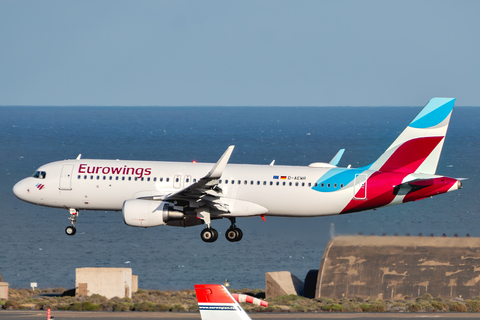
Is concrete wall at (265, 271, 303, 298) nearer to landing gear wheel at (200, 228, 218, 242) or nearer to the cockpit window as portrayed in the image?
landing gear wheel at (200, 228, 218, 242)

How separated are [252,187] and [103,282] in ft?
69.2

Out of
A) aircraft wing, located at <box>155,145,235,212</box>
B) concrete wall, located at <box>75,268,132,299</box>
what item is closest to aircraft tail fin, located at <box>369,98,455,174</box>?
aircraft wing, located at <box>155,145,235,212</box>

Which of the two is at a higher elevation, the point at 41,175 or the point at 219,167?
the point at 41,175

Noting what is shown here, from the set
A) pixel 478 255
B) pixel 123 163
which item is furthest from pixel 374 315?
pixel 123 163

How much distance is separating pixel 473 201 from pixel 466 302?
89568 mm

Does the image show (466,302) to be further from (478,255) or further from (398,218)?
(398,218)

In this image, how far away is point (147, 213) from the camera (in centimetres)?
5034

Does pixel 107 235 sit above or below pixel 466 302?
above

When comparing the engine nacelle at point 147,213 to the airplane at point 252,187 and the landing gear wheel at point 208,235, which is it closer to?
the airplane at point 252,187

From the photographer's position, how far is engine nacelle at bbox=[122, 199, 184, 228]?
5031cm

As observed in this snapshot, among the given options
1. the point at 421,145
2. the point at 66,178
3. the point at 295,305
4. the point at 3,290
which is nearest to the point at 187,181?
the point at 66,178

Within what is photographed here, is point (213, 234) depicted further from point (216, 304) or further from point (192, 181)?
point (216, 304)

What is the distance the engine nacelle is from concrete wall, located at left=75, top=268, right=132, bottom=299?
55.6 ft

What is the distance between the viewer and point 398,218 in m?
132
